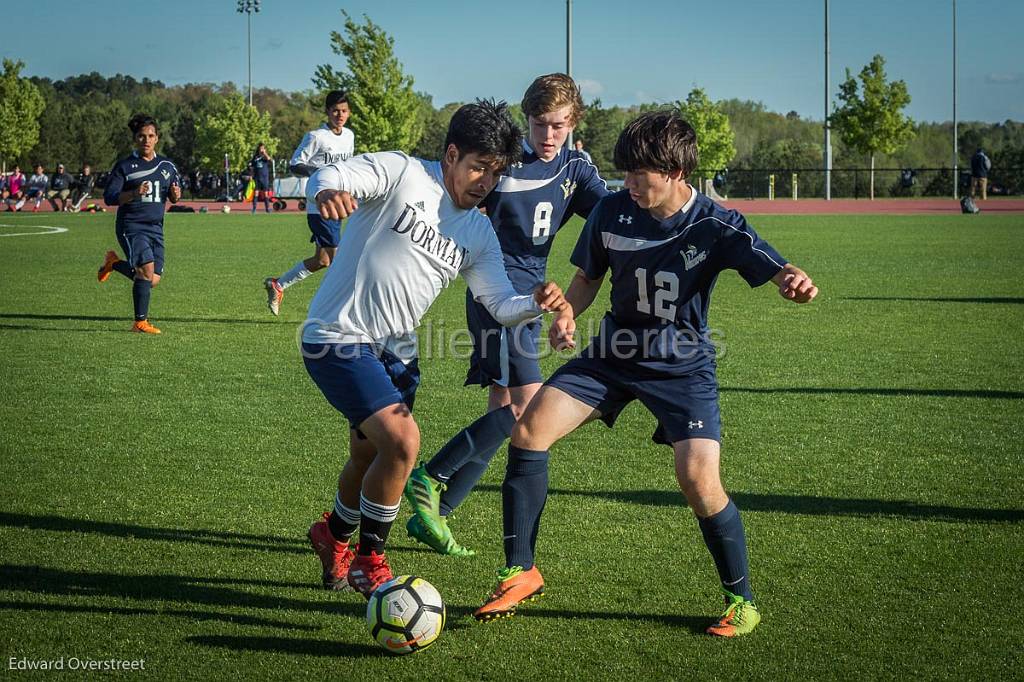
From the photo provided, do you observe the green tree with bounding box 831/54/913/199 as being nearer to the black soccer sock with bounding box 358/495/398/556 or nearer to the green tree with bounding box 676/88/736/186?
the green tree with bounding box 676/88/736/186

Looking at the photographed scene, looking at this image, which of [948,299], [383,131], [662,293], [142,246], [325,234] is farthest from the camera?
[383,131]

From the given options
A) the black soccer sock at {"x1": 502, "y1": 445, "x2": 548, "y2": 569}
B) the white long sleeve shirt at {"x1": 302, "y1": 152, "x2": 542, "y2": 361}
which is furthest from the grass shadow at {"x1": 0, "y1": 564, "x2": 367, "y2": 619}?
the white long sleeve shirt at {"x1": 302, "y1": 152, "x2": 542, "y2": 361}

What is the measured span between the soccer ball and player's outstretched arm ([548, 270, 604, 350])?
41.9 inches

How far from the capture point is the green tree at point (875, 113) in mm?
65688

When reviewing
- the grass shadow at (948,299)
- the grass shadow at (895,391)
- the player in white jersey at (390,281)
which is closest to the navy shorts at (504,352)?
the player in white jersey at (390,281)

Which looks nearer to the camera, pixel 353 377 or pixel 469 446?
pixel 353 377

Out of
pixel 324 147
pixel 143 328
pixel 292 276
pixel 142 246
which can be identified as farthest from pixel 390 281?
pixel 324 147

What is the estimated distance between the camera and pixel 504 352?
5.43 metres

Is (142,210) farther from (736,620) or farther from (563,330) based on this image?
(736,620)

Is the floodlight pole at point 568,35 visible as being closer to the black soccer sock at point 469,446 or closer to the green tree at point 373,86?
the green tree at point 373,86

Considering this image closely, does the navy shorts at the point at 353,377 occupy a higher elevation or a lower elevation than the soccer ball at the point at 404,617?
higher

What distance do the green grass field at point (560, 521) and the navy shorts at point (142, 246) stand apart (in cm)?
91

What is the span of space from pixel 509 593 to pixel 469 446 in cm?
101

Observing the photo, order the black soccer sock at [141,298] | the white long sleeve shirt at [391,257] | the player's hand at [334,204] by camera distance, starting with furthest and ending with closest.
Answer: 1. the black soccer sock at [141,298]
2. the white long sleeve shirt at [391,257]
3. the player's hand at [334,204]
